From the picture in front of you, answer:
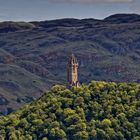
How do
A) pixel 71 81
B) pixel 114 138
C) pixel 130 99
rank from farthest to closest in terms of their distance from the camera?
1. pixel 71 81
2. pixel 130 99
3. pixel 114 138

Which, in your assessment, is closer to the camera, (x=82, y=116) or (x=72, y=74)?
(x=82, y=116)

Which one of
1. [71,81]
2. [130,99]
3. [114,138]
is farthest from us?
[71,81]

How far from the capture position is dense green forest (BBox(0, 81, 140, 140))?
119 metres

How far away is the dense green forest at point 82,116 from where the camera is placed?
390 ft

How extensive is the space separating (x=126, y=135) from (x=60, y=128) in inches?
394

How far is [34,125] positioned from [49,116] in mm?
3004

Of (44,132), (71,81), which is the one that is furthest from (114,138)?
(71,81)

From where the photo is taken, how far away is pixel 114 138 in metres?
118

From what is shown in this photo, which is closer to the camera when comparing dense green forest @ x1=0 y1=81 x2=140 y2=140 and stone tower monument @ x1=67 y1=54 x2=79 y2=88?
dense green forest @ x1=0 y1=81 x2=140 y2=140

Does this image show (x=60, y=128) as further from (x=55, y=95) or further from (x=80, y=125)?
(x=55, y=95)

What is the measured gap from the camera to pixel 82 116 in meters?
122

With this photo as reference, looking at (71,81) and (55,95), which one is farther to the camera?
(71,81)

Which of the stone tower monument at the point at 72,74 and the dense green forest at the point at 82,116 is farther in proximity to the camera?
the stone tower monument at the point at 72,74

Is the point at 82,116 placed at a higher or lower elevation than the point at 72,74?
higher
